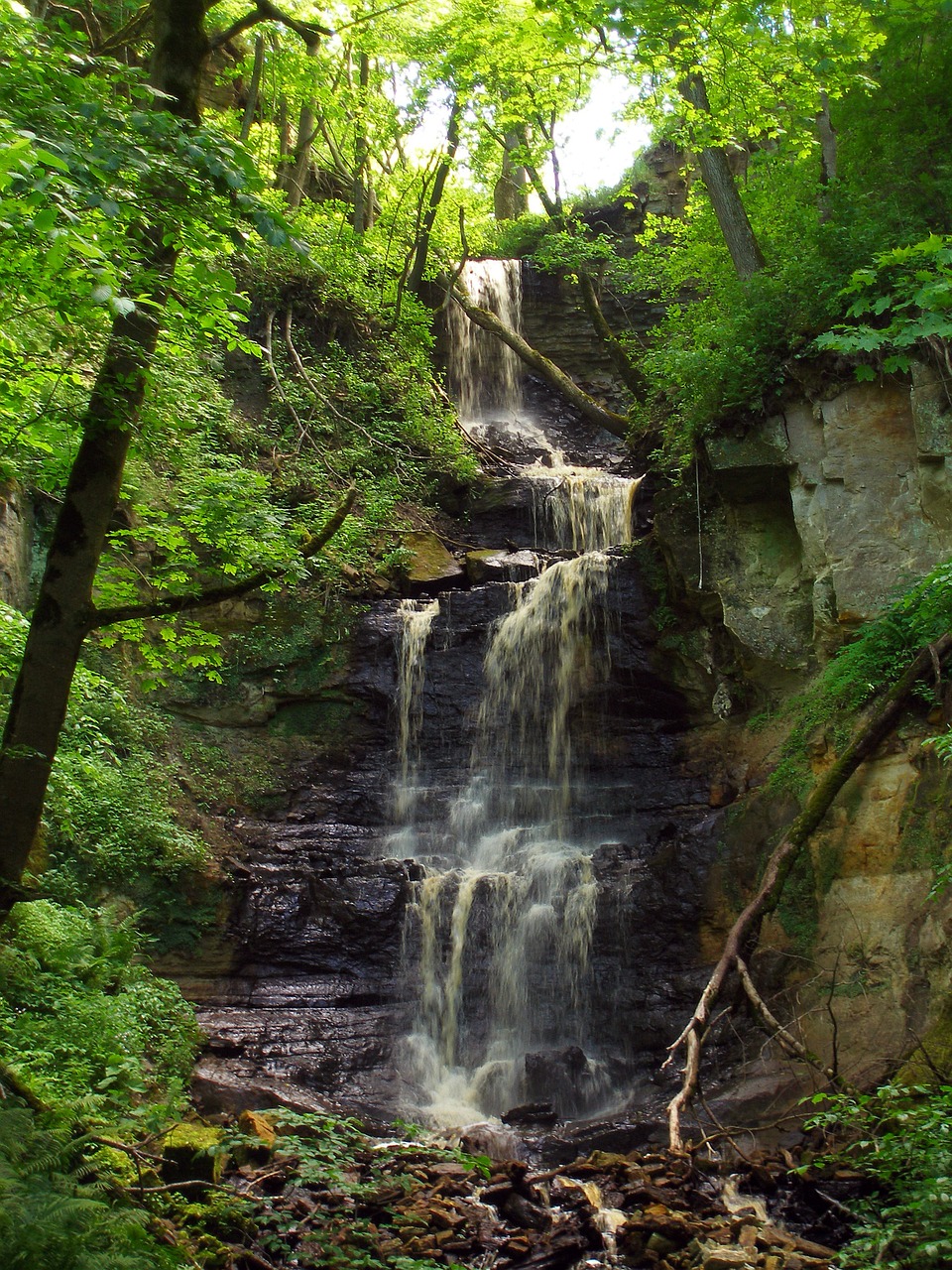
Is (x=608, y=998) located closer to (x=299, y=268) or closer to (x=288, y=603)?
(x=288, y=603)

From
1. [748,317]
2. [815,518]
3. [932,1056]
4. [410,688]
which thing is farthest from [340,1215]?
[748,317]

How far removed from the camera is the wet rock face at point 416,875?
912cm

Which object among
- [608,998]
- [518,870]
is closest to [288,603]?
[518,870]

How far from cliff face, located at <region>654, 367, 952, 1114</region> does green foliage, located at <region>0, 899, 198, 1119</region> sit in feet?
15.8

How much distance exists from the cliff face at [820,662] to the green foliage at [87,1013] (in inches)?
190

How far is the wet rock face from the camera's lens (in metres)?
9.12

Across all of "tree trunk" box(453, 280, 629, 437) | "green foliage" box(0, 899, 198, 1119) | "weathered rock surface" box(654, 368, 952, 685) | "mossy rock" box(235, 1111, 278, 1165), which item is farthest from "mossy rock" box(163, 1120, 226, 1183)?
"tree trunk" box(453, 280, 629, 437)

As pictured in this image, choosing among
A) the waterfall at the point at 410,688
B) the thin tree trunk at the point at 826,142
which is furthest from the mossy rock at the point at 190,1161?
the thin tree trunk at the point at 826,142

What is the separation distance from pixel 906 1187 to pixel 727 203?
456 inches

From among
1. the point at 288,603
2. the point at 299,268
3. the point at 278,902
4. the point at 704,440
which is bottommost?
the point at 278,902

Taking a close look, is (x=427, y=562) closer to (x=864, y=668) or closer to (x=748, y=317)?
(x=748, y=317)

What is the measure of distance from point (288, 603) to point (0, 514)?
4.44 metres

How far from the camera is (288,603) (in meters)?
13.7

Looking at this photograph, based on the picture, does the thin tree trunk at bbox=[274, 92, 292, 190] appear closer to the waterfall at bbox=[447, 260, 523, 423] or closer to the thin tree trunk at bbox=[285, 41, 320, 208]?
the thin tree trunk at bbox=[285, 41, 320, 208]
